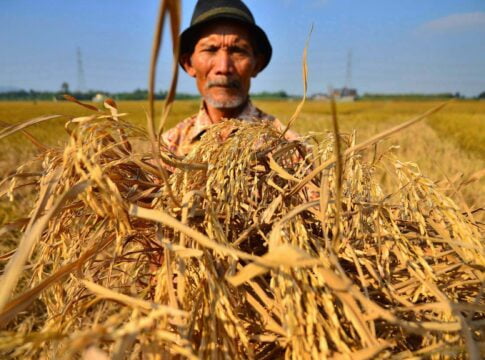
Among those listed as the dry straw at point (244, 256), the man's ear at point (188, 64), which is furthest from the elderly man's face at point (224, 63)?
the dry straw at point (244, 256)

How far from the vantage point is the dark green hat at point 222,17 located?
2381 millimetres

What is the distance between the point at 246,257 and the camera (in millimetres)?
407

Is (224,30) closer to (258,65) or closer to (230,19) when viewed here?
(230,19)

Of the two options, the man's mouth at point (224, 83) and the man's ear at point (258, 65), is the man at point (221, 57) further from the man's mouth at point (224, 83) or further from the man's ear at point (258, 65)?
the man's ear at point (258, 65)

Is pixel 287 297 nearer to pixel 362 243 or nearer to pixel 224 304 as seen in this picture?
pixel 224 304

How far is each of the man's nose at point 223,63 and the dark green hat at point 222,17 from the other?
219 mm

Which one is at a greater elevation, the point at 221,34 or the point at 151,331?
the point at 221,34

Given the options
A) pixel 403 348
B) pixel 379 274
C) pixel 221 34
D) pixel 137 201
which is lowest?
pixel 403 348

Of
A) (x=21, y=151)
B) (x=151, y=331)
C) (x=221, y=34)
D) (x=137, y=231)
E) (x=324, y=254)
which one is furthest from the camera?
(x=21, y=151)

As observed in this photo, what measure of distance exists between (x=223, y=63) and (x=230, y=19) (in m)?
0.29

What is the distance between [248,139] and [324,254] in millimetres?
293

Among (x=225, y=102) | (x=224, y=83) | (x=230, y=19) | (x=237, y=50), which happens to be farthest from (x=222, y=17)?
(x=225, y=102)

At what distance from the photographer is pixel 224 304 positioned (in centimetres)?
52

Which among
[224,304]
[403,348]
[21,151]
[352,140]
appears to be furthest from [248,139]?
[21,151]
